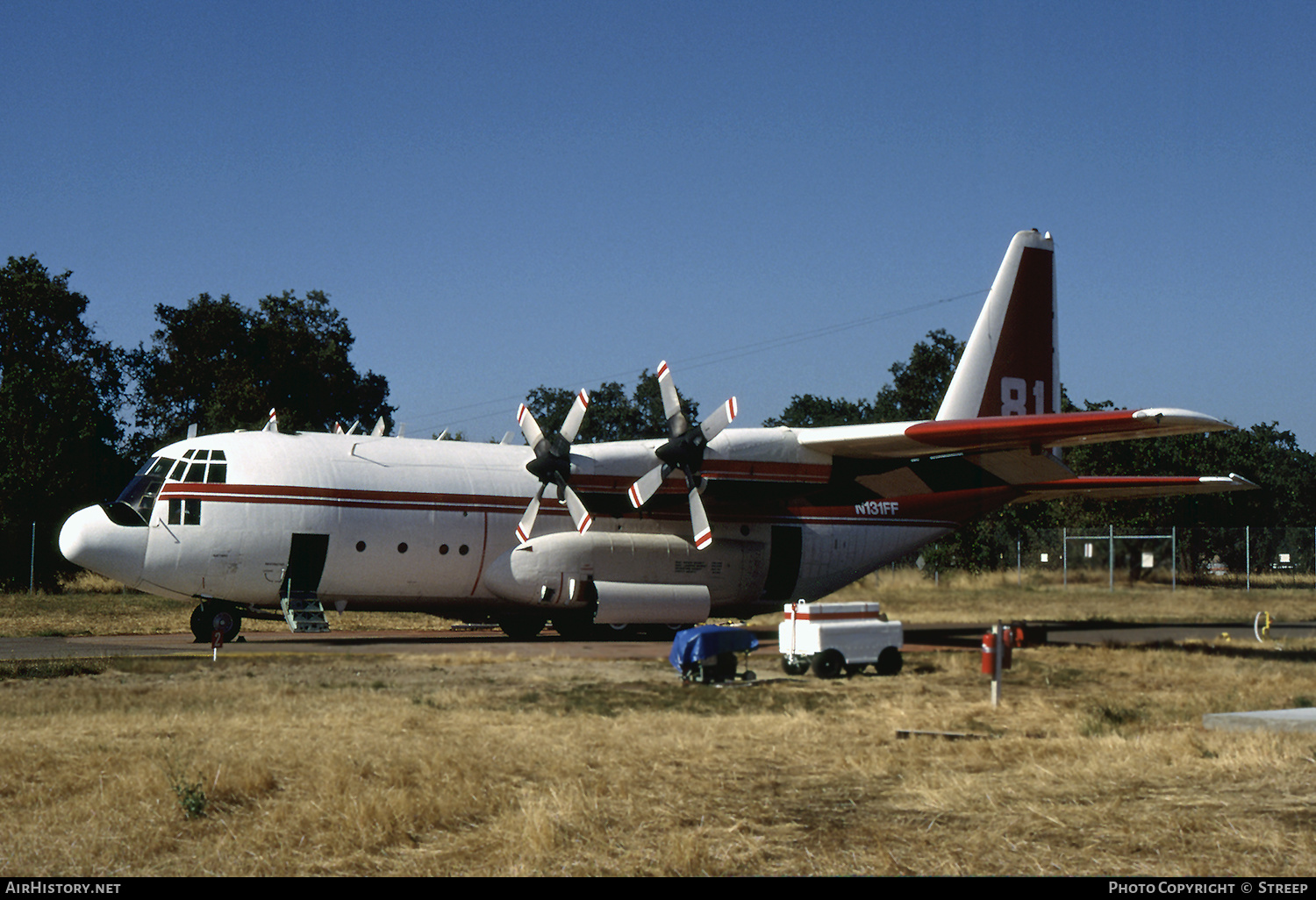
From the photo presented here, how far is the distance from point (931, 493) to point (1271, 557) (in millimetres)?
27491

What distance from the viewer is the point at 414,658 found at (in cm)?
1938

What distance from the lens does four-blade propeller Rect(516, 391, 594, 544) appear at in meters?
23.6

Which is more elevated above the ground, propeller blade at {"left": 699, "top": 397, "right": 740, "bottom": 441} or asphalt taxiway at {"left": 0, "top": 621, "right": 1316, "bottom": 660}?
propeller blade at {"left": 699, "top": 397, "right": 740, "bottom": 441}

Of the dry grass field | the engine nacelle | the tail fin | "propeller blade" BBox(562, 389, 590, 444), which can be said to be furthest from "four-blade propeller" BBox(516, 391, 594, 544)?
the tail fin

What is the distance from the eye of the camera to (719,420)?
23891 mm

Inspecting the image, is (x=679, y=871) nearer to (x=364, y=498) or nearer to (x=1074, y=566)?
(x=364, y=498)

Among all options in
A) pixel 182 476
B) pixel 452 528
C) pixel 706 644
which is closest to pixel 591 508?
pixel 452 528

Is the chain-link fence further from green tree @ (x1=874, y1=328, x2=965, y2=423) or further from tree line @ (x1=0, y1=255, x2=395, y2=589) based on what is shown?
tree line @ (x1=0, y1=255, x2=395, y2=589)

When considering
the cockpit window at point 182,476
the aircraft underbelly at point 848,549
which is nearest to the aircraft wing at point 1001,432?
the aircraft underbelly at point 848,549

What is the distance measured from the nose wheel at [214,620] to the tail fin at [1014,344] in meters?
16.5

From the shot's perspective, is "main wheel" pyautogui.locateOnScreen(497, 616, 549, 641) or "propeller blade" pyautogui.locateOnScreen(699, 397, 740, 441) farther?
"main wheel" pyautogui.locateOnScreen(497, 616, 549, 641)

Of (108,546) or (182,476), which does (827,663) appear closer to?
(182,476)

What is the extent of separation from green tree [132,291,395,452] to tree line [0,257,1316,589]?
0.08 meters
